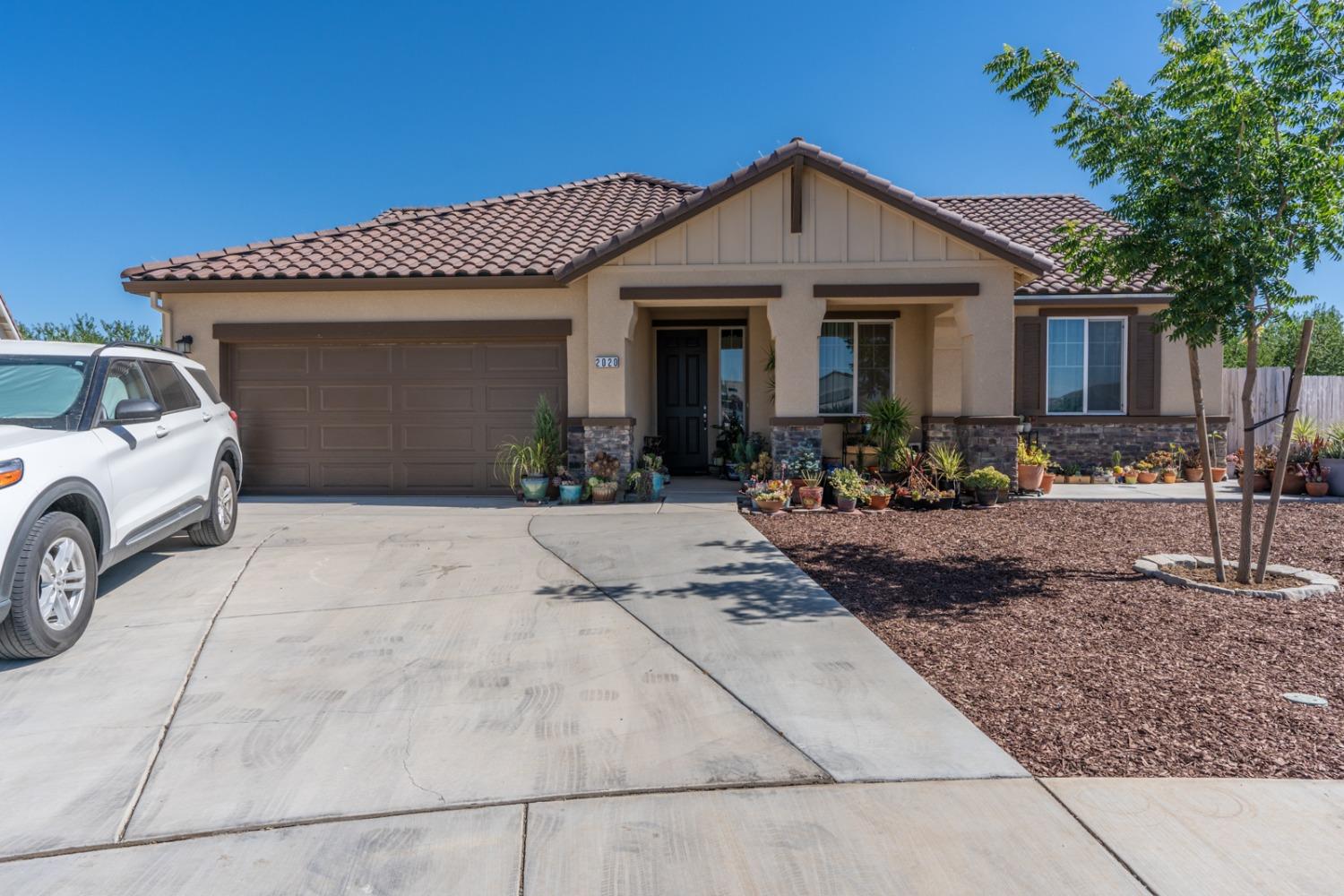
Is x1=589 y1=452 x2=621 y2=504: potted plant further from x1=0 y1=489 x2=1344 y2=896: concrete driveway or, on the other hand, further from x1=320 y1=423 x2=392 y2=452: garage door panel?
x1=0 y1=489 x2=1344 y2=896: concrete driveway

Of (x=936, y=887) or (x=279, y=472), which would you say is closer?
(x=936, y=887)

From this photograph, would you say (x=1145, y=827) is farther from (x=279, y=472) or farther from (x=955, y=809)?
(x=279, y=472)

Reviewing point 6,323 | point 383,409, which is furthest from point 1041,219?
point 6,323

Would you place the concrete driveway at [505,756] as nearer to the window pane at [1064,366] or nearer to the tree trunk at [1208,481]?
the tree trunk at [1208,481]

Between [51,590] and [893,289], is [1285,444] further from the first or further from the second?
[51,590]

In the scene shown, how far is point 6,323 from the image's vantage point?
13.0m

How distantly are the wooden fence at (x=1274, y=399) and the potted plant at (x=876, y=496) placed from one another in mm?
7510

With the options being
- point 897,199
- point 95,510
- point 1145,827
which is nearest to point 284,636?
point 95,510

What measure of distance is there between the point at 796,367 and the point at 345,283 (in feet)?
21.8

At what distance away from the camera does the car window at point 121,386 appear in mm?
5305

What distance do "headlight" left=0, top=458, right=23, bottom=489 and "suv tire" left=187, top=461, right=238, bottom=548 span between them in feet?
9.15

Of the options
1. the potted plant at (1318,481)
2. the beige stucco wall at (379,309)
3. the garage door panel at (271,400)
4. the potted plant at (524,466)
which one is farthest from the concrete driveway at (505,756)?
A: the potted plant at (1318,481)

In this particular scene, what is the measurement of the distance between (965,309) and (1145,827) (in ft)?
29.1

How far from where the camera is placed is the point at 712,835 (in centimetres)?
266
